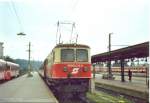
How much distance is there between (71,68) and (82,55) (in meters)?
1.06

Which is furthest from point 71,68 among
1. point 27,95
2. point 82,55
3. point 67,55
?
point 27,95

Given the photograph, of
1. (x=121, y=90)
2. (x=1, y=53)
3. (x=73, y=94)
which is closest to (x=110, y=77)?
(x=121, y=90)

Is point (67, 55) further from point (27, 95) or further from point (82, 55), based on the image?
point (27, 95)

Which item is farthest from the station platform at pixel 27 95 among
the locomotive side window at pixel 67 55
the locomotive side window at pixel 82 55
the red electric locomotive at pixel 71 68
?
the locomotive side window at pixel 82 55

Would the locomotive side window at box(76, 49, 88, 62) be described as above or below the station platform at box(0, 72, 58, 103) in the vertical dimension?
above

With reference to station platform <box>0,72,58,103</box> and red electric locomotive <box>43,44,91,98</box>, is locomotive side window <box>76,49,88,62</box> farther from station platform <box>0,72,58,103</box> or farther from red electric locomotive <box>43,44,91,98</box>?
station platform <box>0,72,58,103</box>

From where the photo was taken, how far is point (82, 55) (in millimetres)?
22547

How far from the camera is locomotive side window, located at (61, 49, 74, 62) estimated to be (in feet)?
72.9

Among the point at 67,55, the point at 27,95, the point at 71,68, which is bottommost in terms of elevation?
the point at 27,95

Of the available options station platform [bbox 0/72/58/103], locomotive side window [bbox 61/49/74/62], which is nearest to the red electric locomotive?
locomotive side window [bbox 61/49/74/62]

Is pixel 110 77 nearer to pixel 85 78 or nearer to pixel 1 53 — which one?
pixel 85 78

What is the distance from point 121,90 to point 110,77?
25092 mm

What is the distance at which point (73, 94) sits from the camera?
24156 mm

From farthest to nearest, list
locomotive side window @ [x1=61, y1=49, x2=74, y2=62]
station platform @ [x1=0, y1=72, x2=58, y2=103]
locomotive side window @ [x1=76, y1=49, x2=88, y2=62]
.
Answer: locomotive side window @ [x1=76, y1=49, x2=88, y2=62] → locomotive side window @ [x1=61, y1=49, x2=74, y2=62] → station platform @ [x1=0, y1=72, x2=58, y2=103]
